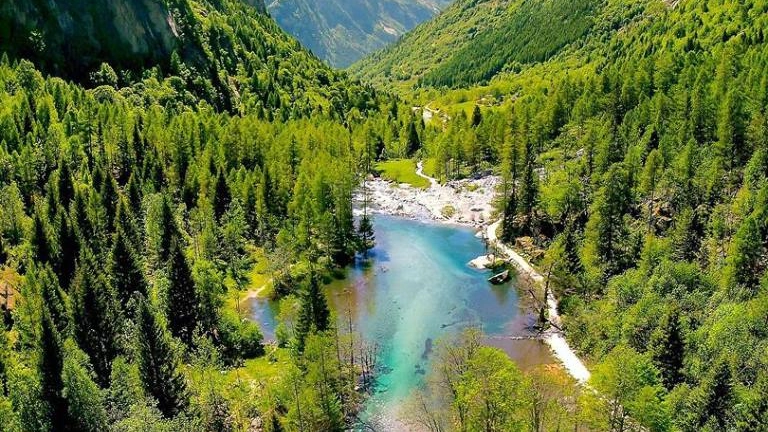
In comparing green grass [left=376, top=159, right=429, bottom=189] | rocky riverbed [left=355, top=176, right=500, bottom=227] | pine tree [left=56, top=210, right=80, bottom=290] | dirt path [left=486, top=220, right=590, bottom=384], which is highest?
pine tree [left=56, top=210, right=80, bottom=290]

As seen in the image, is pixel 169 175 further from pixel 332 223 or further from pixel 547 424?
pixel 547 424

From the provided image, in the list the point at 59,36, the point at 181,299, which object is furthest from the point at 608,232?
the point at 59,36

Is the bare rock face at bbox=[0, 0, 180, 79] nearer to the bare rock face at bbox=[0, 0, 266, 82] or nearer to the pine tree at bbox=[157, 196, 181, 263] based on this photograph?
the bare rock face at bbox=[0, 0, 266, 82]

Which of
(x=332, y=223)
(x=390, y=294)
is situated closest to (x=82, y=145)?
(x=332, y=223)

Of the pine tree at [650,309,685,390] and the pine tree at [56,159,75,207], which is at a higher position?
the pine tree at [56,159,75,207]

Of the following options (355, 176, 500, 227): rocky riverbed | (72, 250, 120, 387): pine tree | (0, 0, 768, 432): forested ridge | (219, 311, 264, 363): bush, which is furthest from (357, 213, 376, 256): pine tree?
(72, 250, 120, 387): pine tree
